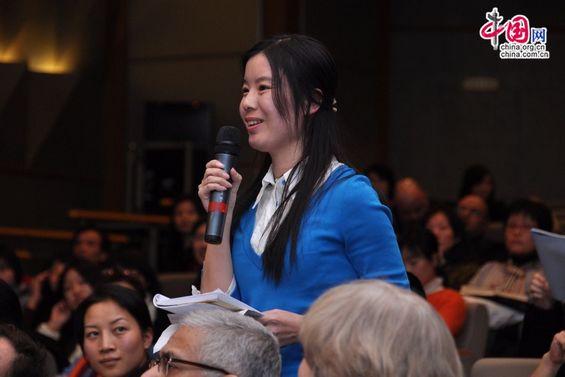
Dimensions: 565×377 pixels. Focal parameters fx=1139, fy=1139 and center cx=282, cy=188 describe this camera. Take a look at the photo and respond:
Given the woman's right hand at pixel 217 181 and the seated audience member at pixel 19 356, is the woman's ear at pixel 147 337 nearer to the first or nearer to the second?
the seated audience member at pixel 19 356

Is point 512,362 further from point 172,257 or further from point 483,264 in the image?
point 172,257

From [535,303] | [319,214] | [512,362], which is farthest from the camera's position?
[535,303]

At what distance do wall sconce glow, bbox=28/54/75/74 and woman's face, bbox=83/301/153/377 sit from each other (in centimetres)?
641

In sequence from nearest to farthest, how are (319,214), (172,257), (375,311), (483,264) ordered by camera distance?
1. (375,311)
2. (319,214)
3. (483,264)
4. (172,257)

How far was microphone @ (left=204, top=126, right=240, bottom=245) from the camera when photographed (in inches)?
84.7

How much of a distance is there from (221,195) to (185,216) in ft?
15.2

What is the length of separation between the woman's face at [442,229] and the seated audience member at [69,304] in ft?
5.82

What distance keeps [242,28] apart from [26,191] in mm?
2319

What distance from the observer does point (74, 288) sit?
17.2ft

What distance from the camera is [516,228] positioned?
5.20 metres

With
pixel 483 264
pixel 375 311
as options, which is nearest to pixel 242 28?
pixel 483 264

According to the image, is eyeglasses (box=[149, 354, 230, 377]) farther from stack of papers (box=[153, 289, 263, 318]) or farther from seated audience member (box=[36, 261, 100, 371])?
seated audience member (box=[36, 261, 100, 371])

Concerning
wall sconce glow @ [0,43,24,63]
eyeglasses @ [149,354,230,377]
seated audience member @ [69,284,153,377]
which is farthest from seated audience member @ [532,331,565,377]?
wall sconce glow @ [0,43,24,63]

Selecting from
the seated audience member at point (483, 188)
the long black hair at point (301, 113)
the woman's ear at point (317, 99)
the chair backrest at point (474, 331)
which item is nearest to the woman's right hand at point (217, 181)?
the long black hair at point (301, 113)
